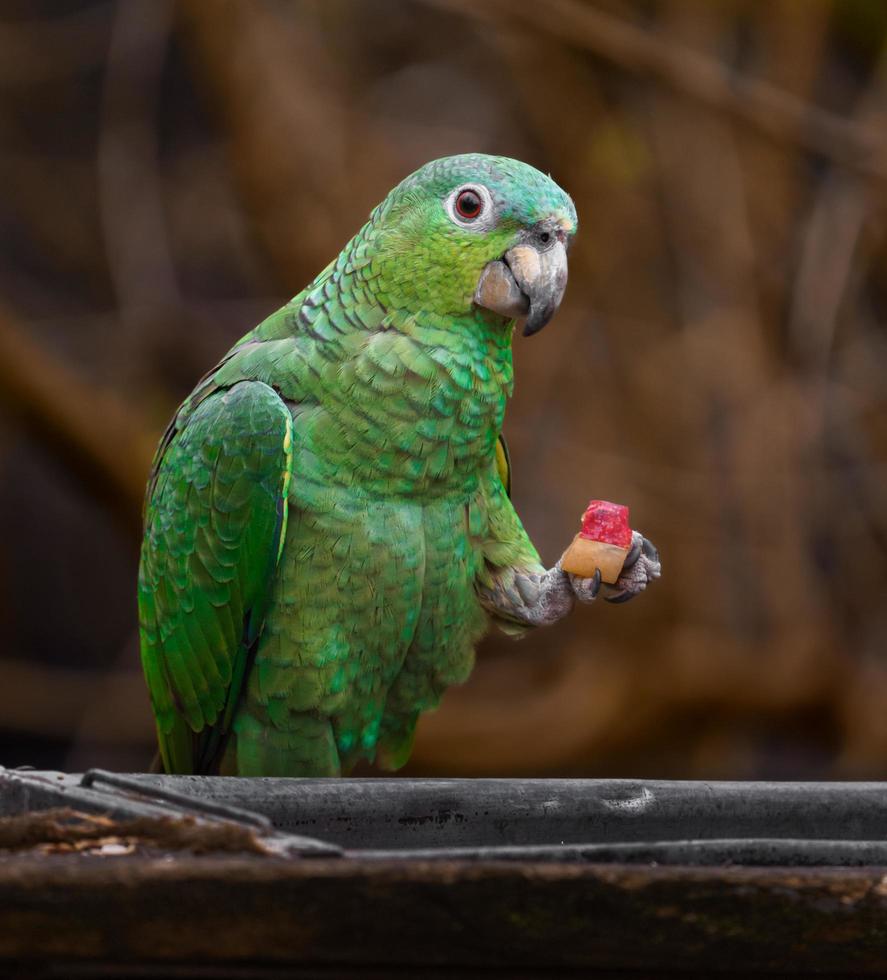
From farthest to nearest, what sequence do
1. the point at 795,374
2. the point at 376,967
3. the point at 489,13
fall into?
the point at 795,374, the point at 489,13, the point at 376,967

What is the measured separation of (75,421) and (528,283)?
2.99 meters

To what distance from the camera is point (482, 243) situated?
8.21 ft

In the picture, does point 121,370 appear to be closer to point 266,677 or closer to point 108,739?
point 108,739

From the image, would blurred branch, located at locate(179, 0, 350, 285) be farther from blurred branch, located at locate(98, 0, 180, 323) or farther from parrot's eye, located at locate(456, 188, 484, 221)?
parrot's eye, located at locate(456, 188, 484, 221)

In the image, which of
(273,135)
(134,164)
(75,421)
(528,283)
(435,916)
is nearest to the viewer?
(435,916)

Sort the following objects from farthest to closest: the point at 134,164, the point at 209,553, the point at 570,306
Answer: the point at 134,164, the point at 570,306, the point at 209,553

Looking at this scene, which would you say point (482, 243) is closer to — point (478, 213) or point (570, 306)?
point (478, 213)

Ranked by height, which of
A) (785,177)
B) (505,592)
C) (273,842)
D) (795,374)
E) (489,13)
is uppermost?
(489,13)

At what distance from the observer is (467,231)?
2.52m

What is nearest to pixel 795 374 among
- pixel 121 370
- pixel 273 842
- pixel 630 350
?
pixel 630 350

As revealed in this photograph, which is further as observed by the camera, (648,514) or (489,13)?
(648,514)

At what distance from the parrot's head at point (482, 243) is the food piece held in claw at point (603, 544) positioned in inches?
14.9

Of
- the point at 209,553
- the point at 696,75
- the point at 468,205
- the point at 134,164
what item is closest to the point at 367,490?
the point at 209,553

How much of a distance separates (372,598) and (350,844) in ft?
2.39
